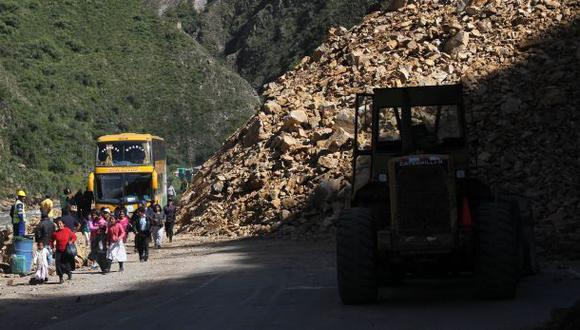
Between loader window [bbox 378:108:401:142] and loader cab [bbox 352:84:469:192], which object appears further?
loader window [bbox 378:108:401:142]

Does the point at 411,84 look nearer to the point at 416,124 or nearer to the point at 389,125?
the point at 389,125

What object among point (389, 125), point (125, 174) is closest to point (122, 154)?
point (125, 174)

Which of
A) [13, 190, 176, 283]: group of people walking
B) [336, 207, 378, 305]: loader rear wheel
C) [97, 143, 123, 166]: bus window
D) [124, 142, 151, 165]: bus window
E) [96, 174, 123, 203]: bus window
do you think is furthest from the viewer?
[124, 142, 151, 165]: bus window

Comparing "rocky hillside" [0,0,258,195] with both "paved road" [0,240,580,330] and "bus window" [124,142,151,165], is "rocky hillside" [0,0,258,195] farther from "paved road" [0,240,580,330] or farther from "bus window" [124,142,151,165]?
"paved road" [0,240,580,330]

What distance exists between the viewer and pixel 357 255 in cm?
1347

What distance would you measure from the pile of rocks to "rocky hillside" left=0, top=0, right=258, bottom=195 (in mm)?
36746

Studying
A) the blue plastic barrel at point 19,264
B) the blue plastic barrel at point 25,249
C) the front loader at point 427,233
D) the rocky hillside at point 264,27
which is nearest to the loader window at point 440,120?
the front loader at point 427,233

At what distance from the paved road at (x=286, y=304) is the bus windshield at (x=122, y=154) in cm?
1906

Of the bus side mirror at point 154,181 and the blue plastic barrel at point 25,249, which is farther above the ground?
the bus side mirror at point 154,181

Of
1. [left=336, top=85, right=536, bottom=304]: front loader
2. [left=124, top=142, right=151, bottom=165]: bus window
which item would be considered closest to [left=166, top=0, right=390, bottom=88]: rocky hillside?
[left=124, top=142, right=151, bottom=165]: bus window

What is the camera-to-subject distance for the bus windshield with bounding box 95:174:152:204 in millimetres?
41250

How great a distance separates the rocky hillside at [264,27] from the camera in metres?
110

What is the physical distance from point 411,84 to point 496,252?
2309cm

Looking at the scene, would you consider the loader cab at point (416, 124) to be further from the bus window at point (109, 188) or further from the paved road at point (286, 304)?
the bus window at point (109, 188)
